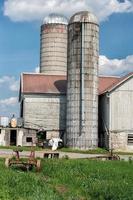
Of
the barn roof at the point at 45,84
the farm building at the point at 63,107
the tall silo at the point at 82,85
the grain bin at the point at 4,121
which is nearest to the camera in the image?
the tall silo at the point at 82,85

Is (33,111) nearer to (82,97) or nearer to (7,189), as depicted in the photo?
(82,97)

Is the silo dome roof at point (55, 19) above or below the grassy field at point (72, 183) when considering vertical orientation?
above

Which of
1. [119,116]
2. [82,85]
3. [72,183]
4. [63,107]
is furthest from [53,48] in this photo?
[72,183]

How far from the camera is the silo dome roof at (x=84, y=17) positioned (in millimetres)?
47781

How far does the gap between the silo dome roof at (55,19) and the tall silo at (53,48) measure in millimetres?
269

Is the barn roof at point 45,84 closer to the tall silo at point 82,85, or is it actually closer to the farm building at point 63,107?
the farm building at point 63,107

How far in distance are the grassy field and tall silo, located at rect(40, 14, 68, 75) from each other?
35.6 meters

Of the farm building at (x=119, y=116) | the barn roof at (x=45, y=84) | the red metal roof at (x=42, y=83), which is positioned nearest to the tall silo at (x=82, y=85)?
the farm building at (x=119, y=116)

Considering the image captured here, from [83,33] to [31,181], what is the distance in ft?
101

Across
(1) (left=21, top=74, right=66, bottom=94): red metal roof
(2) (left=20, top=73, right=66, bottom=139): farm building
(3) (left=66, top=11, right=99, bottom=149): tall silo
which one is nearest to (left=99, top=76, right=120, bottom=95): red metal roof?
(1) (left=21, top=74, right=66, bottom=94): red metal roof

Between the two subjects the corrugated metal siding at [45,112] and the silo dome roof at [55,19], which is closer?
the corrugated metal siding at [45,112]

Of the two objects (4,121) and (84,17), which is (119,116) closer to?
(84,17)

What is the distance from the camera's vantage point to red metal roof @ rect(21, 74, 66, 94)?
5144cm

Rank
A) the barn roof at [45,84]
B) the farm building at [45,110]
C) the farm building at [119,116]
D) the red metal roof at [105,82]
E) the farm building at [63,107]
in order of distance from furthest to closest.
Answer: the red metal roof at [105,82], the barn roof at [45,84], the farm building at [45,110], the farm building at [63,107], the farm building at [119,116]
